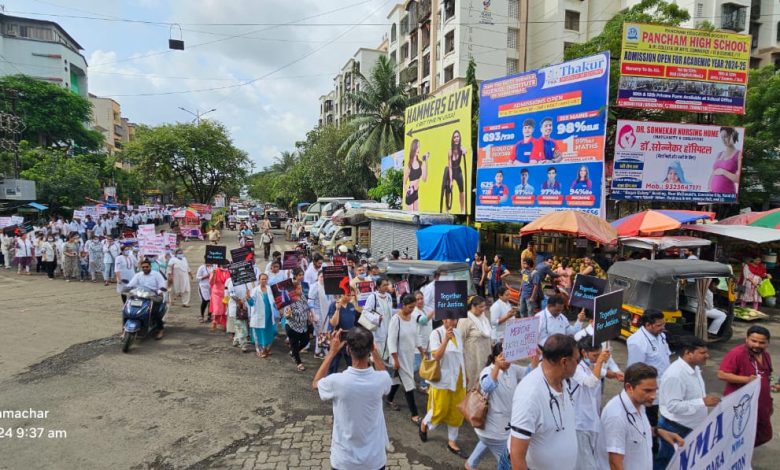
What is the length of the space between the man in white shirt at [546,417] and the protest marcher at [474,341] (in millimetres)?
2420

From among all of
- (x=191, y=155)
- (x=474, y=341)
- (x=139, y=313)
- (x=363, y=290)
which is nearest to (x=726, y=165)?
(x=363, y=290)

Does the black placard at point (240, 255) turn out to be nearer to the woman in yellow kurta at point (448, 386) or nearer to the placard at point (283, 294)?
the placard at point (283, 294)

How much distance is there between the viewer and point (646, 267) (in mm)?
8570

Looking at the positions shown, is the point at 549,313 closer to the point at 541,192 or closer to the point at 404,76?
the point at 541,192

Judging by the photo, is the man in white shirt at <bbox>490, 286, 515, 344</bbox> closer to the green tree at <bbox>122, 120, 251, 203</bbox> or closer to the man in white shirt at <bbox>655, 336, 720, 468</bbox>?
the man in white shirt at <bbox>655, 336, 720, 468</bbox>

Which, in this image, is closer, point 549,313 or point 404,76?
point 549,313

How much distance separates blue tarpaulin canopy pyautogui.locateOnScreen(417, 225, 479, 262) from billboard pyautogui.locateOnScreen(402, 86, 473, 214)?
3465 millimetres

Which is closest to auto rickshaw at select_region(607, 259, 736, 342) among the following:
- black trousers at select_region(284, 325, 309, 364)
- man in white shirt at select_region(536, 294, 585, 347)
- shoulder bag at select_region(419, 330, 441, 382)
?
man in white shirt at select_region(536, 294, 585, 347)

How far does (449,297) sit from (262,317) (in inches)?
148

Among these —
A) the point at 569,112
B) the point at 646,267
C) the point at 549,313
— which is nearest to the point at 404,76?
the point at 569,112

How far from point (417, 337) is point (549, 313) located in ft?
5.52

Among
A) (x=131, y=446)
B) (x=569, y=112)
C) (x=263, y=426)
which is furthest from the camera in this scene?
(x=569, y=112)

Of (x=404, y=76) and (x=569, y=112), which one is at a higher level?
(x=404, y=76)

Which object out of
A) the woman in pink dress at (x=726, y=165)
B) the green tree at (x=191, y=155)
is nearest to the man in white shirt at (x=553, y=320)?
the woman in pink dress at (x=726, y=165)
